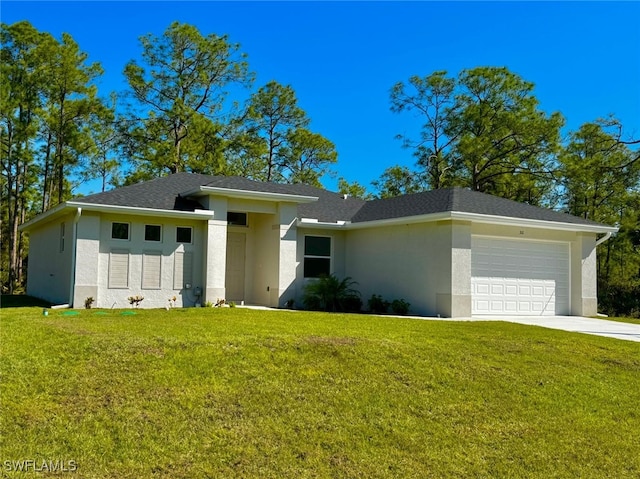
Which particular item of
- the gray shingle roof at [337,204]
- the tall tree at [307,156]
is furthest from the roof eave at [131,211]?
the tall tree at [307,156]

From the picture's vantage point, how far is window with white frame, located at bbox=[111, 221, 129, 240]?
15141 millimetres

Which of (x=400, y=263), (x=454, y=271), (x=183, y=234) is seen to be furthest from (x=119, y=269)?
(x=454, y=271)

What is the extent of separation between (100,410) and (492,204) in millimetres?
14273

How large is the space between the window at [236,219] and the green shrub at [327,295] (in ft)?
10.4

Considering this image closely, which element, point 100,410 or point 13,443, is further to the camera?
point 100,410

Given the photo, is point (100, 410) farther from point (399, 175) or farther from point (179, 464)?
point (399, 175)

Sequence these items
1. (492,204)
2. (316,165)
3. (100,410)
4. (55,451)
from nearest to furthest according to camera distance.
→ 1. (55,451)
2. (100,410)
3. (492,204)
4. (316,165)

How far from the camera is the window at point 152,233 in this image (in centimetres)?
1557

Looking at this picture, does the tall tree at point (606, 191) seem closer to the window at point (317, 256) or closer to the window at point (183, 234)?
the window at point (317, 256)

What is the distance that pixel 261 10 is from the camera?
554 inches

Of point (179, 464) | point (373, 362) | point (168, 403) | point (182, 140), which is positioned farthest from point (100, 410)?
point (182, 140)

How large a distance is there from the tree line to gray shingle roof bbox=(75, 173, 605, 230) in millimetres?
12481

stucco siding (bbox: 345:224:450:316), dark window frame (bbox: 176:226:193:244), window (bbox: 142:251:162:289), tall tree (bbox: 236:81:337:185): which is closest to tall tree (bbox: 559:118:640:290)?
tall tree (bbox: 236:81:337:185)

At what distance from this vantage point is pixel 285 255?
676 inches
